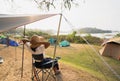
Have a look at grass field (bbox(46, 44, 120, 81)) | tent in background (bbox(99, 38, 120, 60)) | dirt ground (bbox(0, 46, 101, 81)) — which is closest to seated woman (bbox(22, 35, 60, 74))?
dirt ground (bbox(0, 46, 101, 81))

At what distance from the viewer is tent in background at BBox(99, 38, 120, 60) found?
32.4ft

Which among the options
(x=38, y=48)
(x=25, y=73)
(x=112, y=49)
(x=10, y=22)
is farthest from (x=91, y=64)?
(x=10, y=22)

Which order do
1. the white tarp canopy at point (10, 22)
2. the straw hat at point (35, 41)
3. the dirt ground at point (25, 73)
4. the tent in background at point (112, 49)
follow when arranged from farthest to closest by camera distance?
the tent in background at point (112, 49)
the dirt ground at point (25, 73)
the straw hat at point (35, 41)
the white tarp canopy at point (10, 22)

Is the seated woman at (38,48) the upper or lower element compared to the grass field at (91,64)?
upper

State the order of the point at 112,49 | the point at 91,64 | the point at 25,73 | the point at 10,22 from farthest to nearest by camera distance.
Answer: the point at 112,49 → the point at 91,64 → the point at 25,73 → the point at 10,22

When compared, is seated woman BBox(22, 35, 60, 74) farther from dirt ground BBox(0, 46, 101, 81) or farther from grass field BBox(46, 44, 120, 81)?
grass field BBox(46, 44, 120, 81)

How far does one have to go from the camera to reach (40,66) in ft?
14.1

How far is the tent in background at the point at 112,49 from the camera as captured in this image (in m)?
9.87

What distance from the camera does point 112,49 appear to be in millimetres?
10141

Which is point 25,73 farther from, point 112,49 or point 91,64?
point 112,49

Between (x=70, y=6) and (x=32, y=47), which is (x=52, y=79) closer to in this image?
(x=32, y=47)

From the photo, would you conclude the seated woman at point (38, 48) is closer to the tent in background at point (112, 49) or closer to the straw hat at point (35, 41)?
the straw hat at point (35, 41)

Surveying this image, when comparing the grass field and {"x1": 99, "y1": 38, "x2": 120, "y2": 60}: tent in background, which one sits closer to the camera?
the grass field

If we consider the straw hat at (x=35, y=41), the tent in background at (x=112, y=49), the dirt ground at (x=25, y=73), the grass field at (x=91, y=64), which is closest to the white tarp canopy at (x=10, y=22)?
the straw hat at (x=35, y=41)
